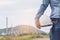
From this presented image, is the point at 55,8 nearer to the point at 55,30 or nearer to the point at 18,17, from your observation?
the point at 55,30

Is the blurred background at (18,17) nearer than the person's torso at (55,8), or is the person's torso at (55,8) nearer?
the person's torso at (55,8)

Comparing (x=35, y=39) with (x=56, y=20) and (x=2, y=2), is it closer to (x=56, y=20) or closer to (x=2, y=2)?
(x=2, y=2)

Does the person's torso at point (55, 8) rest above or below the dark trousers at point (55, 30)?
above

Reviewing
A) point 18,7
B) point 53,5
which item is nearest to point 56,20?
point 53,5

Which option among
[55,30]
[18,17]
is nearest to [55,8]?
Result: [55,30]

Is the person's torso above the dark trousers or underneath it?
above

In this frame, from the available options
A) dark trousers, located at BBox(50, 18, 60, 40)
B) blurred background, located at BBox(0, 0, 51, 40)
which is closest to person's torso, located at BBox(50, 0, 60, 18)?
dark trousers, located at BBox(50, 18, 60, 40)

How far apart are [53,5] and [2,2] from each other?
199 centimetres

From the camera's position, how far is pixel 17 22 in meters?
4.01

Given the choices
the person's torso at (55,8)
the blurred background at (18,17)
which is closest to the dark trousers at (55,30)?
the person's torso at (55,8)

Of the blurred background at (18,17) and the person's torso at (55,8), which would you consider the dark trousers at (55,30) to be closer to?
the person's torso at (55,8)

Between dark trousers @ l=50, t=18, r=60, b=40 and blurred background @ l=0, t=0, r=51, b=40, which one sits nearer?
dark trousers @ l=50, t=18, r=60, b=40

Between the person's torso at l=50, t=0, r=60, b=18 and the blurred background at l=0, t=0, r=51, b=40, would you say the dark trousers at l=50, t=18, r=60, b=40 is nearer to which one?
the person's torso at l=50, t=0, r=60, b=18

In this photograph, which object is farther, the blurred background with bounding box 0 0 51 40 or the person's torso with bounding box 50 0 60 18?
the blurred background with bounding box 0 0 51 40
